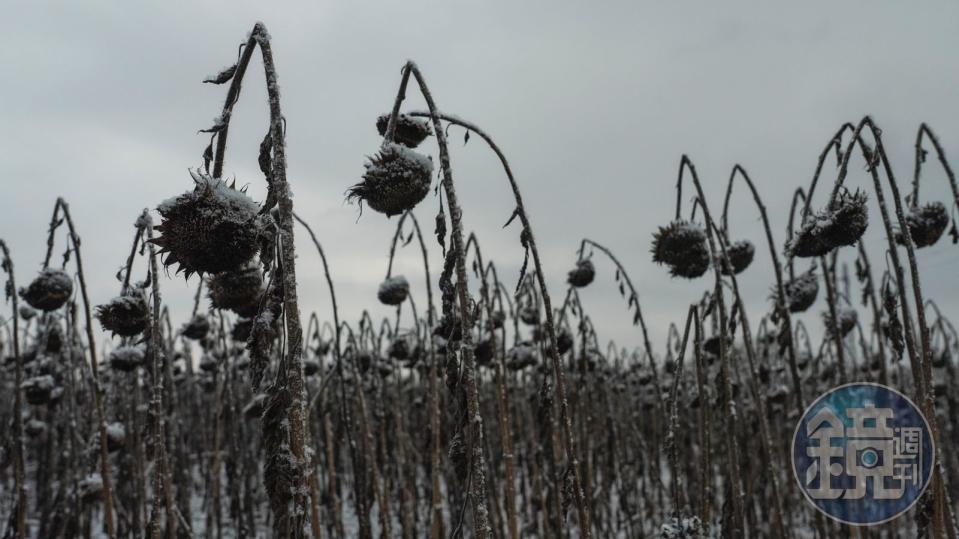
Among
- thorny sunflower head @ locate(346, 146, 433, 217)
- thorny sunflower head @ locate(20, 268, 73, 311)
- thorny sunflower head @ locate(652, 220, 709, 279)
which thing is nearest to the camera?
thorny sunflower head @ locate(346, 146, 433, 217)

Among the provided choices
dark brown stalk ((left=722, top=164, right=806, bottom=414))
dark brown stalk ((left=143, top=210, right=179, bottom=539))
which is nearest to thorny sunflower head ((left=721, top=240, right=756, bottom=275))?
dark brown stalk ((left=722, top=164, right=806, bottom=414))

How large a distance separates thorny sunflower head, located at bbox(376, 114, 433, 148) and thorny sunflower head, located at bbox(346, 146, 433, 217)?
0.78ft

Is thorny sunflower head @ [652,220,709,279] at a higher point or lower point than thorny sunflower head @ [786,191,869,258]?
higher

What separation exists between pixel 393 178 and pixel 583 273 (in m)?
3.32

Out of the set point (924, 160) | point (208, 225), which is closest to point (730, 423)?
point (924, 160)

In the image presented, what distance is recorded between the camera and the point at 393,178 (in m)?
1.61

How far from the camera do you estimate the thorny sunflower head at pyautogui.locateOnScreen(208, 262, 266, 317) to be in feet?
6.66

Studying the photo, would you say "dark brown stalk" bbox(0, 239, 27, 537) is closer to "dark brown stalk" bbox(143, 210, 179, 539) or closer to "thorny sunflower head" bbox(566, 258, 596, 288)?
"dark brown stalk" bbox(143, 210, 179, 539)

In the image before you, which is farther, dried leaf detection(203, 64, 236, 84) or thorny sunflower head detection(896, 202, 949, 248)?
thorny sunflower head detection(896, 202, 949, 248)

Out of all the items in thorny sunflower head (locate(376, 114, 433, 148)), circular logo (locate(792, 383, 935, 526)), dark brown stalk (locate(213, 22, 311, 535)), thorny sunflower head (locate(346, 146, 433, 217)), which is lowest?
circular logo (locate(792, 383, 935, 526))

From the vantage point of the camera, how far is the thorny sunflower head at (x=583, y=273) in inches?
187

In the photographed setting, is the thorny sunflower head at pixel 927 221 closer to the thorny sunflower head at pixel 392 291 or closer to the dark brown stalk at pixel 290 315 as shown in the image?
the dark brown stalk at pixel 290 315

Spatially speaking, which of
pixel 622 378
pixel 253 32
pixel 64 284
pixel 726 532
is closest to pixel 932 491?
pixel 726 532

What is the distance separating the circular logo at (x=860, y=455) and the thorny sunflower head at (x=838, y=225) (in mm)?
1334
